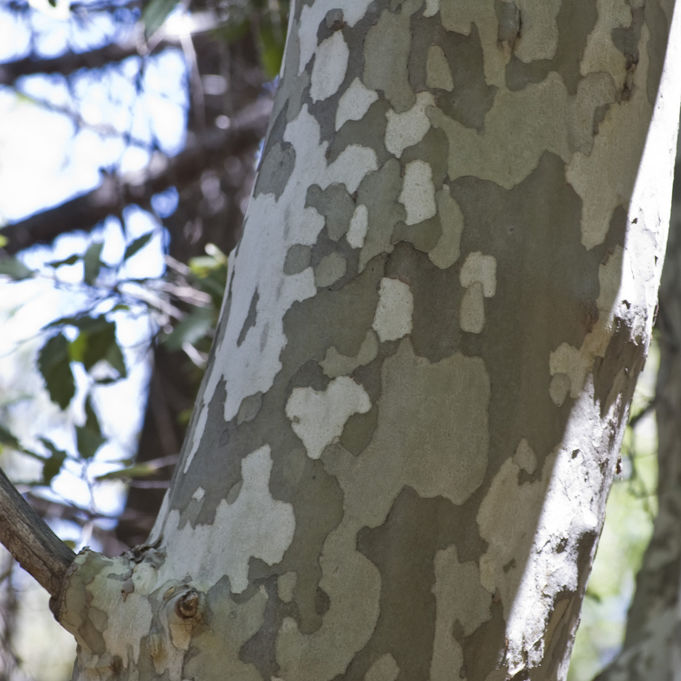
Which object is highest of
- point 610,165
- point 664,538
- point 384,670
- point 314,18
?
point 664,538

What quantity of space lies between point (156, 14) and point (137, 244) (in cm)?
46

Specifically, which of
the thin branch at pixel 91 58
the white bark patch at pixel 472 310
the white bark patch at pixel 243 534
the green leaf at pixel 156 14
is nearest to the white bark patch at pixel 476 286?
the white bark patch at pixel 472 310

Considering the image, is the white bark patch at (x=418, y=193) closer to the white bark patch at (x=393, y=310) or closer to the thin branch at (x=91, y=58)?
the white bark patch at (x=393, y=310)

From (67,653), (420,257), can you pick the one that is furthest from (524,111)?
(67,653)

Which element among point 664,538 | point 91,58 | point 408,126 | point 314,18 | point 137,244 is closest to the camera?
point 408,126

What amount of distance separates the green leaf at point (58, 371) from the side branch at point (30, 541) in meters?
1.09

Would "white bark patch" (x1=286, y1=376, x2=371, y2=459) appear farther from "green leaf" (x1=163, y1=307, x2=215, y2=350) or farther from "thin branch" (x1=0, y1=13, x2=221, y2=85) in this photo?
"thin branch" (x1=0, y1=13, x2=221, y2=85)

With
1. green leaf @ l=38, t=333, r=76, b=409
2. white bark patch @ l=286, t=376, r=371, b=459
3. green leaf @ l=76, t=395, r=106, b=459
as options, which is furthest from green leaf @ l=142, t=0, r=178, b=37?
white bark patch @ l=286, t=376, r=371, b=459

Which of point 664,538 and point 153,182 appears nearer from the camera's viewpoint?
point 664,538

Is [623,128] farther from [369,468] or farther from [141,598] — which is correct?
[141,598]

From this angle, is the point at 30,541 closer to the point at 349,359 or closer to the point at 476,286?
the point at 349,359

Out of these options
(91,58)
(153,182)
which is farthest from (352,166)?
(91,58)

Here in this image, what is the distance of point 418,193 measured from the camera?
84 cm

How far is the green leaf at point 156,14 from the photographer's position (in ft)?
6.11
